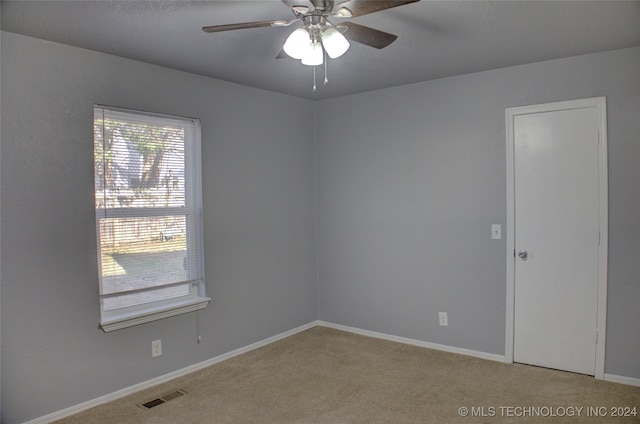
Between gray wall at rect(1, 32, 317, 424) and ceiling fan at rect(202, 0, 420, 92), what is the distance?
1417mm

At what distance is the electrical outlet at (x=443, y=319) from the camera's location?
156 inches

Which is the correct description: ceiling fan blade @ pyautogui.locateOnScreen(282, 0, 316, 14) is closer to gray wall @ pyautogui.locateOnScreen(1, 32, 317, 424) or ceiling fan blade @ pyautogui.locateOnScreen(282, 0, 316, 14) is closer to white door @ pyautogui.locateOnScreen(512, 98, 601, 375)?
gray wall @ pyautogui.locateOnScreen(1, 32, 317, 424)

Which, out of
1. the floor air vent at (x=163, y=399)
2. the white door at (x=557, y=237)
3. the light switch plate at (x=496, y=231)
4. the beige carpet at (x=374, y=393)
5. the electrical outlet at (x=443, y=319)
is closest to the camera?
the beige carpet at (x=374, y=393)

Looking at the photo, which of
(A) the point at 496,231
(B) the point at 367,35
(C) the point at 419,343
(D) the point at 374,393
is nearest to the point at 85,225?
(B) the point at 367,35

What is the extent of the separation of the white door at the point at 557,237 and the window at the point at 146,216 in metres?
2.62

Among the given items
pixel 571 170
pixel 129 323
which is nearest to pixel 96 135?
pixel 129 323

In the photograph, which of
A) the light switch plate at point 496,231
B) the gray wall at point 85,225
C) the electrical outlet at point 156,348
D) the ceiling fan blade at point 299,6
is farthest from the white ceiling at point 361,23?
the electrical outlet at point 156,348

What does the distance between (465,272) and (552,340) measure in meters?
0.83

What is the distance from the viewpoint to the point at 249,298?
13.4 ft

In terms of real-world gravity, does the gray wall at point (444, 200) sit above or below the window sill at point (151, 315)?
above

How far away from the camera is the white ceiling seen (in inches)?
92.1

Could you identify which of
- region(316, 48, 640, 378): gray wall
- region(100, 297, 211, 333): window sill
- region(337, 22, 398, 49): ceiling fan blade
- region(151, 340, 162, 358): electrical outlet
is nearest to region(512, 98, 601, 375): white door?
region(316, 48, 640, 378): gray wall

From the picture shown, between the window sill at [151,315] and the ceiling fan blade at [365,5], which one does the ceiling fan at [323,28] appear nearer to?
the ceiling fan blade at [365,5]

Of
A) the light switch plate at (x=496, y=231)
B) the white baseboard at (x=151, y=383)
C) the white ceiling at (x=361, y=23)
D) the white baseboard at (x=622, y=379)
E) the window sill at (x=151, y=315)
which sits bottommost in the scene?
the white baseboard at (x=151, y=383)
